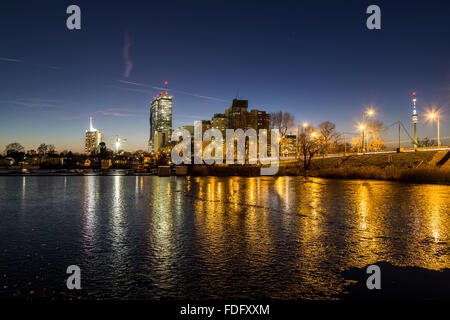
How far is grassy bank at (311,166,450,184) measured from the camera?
24327mm

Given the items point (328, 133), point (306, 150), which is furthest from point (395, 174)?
point (328, 133)

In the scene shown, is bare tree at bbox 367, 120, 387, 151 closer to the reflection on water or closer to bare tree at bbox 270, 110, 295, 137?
bare tree at bbox 270, 110, 295, 137

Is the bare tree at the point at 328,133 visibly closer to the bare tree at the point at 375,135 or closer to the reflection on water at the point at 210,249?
the bare tree at the point at 375,135

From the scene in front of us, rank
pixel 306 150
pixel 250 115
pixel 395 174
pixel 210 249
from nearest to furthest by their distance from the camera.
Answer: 1. pixel 210 249
2. pixel 395 174
3. pixel 306 150
4. pixel 250 115

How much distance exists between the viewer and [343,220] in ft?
28.6

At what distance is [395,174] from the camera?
28.0 meters

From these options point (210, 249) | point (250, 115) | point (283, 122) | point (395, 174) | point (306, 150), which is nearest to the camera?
point (210, 249)

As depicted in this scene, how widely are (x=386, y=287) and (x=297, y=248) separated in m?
1.92

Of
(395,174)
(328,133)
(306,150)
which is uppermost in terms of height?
(328,133)

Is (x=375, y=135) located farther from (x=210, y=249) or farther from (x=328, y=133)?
(x=210, y=249)

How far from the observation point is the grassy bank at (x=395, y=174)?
24.3 m
